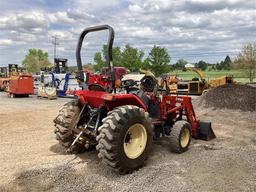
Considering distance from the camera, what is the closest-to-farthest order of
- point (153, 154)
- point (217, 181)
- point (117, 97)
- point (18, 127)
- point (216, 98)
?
point (217, 181), point (117, 97), point (153, 154), point (18, 127), point (216, 98)

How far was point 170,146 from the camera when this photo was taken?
20.3ft

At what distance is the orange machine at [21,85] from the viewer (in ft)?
65.0

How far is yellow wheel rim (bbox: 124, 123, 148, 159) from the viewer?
16.7 ft

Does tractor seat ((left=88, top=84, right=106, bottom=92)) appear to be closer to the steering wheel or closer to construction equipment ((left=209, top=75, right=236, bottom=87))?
the steering wheel

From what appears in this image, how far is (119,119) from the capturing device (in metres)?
4.79

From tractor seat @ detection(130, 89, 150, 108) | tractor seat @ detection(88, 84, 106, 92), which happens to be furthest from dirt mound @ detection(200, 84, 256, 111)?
tractor seat @ detection(88, 84, 106, 92)

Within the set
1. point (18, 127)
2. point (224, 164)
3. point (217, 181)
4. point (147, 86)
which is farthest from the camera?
point (18, 127)

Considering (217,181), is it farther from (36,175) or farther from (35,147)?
(35,147)

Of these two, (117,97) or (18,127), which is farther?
(18,127)

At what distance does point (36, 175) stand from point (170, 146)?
8.34 ft

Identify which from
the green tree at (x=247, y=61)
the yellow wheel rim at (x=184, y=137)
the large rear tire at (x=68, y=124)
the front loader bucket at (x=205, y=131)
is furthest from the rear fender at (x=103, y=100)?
the green tree at (x=247, y=61)

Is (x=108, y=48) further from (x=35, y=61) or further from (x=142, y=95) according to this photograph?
(x=35, y=61)

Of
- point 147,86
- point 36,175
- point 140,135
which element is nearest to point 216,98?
point 147,86

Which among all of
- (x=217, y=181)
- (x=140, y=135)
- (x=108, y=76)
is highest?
(x=108, y=76)
